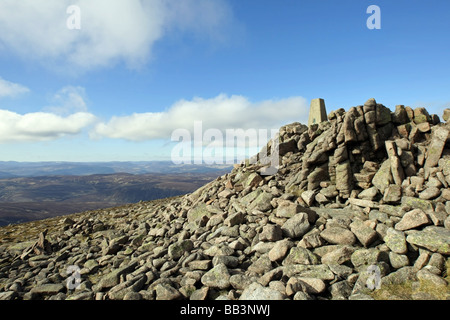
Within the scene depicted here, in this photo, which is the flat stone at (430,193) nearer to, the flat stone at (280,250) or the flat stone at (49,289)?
the flat stone at (280,250)

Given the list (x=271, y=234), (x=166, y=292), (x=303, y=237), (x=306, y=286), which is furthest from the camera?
(x=271, y=234)

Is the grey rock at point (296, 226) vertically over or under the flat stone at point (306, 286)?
over

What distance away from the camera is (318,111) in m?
28.2

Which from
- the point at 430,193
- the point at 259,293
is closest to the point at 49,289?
the point at 259,293

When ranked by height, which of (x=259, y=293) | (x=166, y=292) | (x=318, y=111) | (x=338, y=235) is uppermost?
(x=318, y=111)

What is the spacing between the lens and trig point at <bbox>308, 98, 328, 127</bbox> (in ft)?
92.3

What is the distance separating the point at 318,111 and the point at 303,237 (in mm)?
20027

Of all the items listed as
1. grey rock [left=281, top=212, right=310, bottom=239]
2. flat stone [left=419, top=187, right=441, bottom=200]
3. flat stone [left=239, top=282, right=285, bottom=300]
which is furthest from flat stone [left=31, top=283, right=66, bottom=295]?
flat stone [left=419, top=187, right=441, bottom=200]

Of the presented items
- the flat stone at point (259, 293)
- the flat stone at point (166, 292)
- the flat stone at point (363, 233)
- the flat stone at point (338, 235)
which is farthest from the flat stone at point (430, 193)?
the flat stone at point (166, 292)

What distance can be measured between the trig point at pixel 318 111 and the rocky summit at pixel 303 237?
5398 millimetres

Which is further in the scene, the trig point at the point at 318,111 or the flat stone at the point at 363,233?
the trig point at the point at 318,111

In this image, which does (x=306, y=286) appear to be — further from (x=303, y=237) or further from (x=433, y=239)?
(x=433, y=239)

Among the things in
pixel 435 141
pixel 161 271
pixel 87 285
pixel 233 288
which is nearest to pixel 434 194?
pixel 435 141

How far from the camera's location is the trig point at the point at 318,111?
1108 inches
